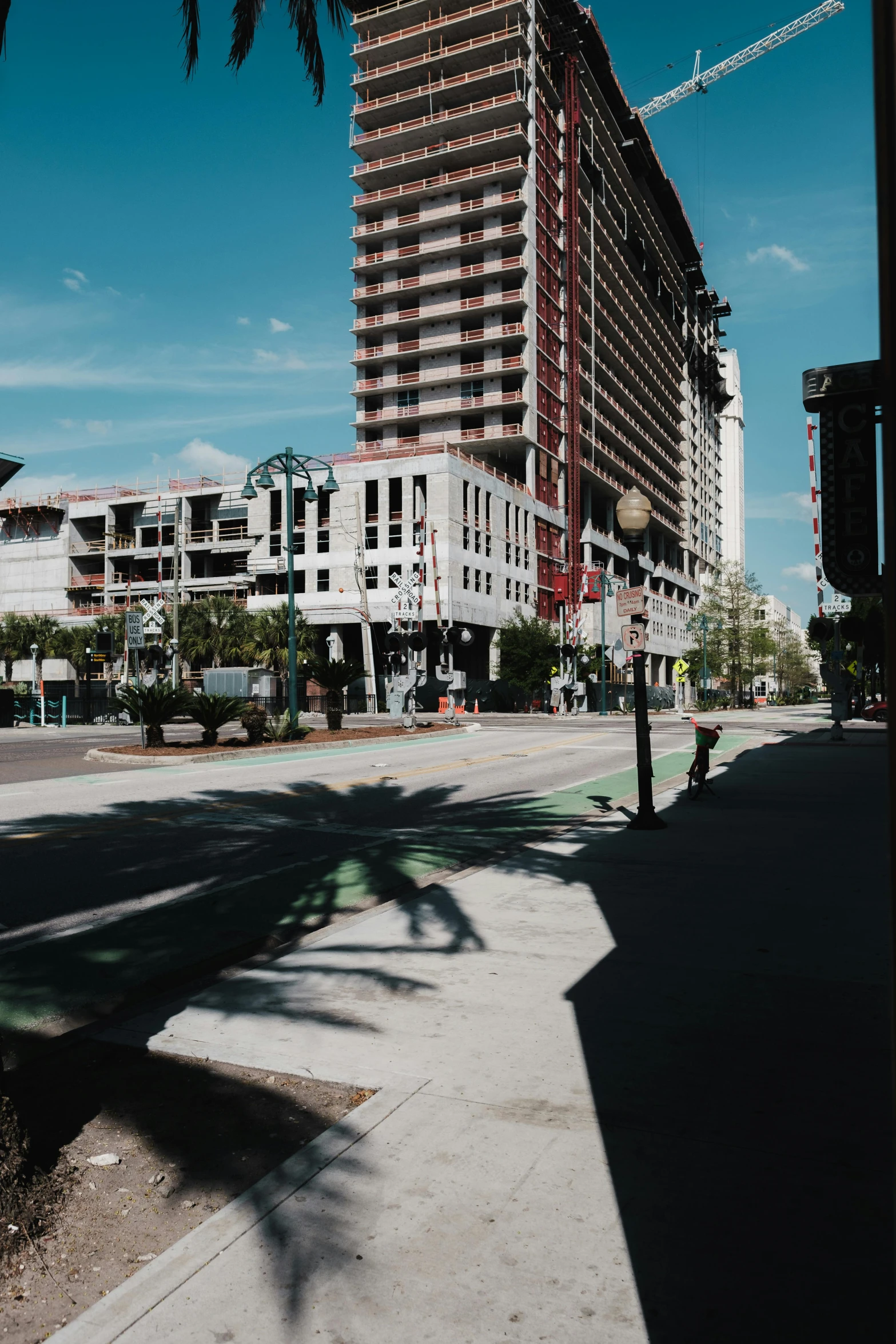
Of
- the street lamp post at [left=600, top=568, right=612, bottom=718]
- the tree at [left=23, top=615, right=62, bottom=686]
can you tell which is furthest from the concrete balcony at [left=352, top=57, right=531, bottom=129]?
the tree at [left=23, top=615, right=62, bottom=686]

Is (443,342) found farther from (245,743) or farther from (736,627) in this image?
(245,743)

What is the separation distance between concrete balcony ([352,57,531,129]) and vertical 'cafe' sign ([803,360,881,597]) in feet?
263

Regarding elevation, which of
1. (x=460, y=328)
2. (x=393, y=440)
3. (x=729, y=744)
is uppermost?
(x=460, y=328)

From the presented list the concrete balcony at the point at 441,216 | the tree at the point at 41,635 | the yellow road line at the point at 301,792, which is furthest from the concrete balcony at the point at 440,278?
the yellow road line at the point at 301,792

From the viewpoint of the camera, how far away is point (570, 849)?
10094 millimetres

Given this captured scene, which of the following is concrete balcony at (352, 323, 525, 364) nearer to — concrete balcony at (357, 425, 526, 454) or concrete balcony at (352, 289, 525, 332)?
concrete balcony at (352, 289, 525, 332)

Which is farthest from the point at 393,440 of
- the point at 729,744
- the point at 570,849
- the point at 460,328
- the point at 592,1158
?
the point at 592,1158

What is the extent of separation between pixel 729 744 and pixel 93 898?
78.1ft

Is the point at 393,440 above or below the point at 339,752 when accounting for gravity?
above

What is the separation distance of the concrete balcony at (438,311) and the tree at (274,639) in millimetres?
24728

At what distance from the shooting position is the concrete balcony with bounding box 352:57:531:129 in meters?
72.4

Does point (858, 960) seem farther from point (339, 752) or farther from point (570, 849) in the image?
point (339, 752)

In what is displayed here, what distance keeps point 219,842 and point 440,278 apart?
2794 inches

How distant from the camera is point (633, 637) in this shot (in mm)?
11914
